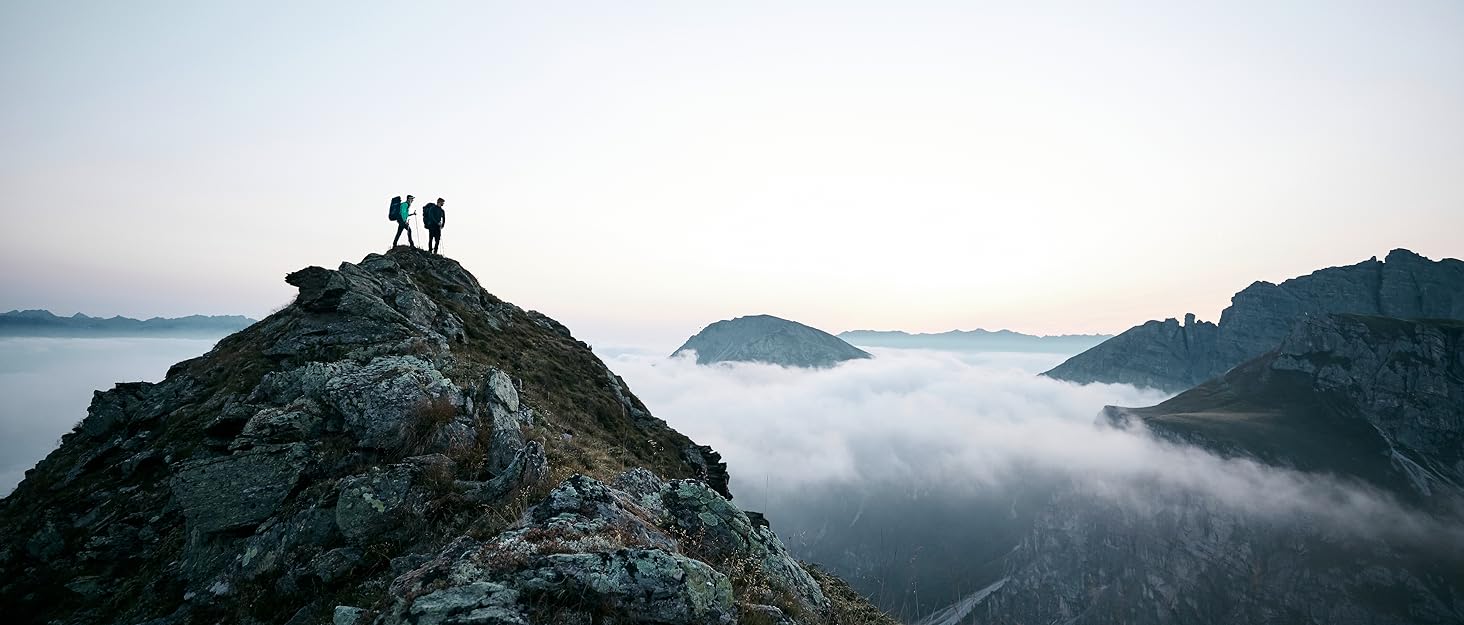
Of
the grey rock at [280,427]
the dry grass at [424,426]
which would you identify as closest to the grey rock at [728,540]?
the dry grass at [424,426]

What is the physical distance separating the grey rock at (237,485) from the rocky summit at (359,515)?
0.12 feet

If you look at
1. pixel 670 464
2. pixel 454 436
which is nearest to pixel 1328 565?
pixel 670 464

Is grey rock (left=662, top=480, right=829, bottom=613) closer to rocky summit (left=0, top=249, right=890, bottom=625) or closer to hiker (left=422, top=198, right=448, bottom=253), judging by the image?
rocky summit (left=0, top=249, right=890, bottom=625)

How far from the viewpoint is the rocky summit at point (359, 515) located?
7984mm

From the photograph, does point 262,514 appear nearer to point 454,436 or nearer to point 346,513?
point 346,513

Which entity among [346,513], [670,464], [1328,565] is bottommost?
[1328,565]

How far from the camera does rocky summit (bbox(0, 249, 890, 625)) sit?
7984 mm

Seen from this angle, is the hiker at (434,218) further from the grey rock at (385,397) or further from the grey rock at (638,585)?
the grey rock at (638,585)

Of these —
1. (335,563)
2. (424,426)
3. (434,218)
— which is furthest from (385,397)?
(434,218)

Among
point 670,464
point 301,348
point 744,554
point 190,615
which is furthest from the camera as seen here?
point 670,464

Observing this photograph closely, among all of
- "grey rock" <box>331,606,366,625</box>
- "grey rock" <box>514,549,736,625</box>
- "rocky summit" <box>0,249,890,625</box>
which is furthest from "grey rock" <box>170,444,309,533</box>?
"grey rock" <box>514,549,736,625</box>

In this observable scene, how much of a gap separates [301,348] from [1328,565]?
311 m

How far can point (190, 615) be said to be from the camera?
10.4 m

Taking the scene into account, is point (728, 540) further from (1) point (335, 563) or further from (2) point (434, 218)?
(2) point (434, 218)
